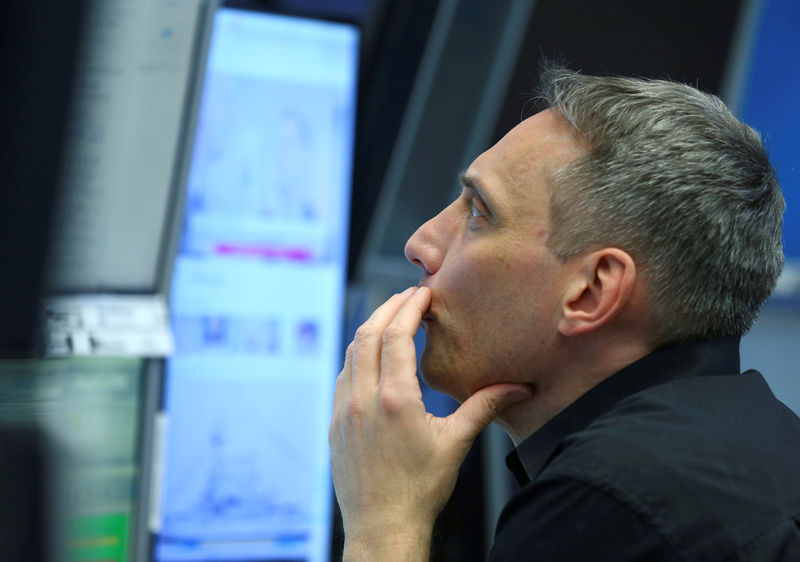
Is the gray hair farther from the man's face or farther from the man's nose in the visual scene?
the man's nose

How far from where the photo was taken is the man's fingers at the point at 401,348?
1030 millimetres

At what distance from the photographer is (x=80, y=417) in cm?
143

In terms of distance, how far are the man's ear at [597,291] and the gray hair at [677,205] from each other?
15 mm

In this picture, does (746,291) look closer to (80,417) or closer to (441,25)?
(80,417)

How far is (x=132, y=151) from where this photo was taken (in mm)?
1504

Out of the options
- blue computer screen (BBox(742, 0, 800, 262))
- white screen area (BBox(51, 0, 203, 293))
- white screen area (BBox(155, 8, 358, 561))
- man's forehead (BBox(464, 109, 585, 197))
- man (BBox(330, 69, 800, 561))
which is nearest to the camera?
man (BBox(330, 69, 800, 561))

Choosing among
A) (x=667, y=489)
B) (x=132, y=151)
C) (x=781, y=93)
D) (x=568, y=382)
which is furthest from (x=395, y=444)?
(x=781, y=93)

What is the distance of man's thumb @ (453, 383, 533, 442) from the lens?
1.01m

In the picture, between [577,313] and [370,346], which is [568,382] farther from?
[370,346]

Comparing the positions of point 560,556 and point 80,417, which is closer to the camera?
point 560,556

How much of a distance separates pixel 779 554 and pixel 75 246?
1195 millimetres

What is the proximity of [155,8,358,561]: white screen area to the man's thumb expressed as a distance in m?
0.95

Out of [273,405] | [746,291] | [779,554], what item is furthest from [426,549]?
[273,405]

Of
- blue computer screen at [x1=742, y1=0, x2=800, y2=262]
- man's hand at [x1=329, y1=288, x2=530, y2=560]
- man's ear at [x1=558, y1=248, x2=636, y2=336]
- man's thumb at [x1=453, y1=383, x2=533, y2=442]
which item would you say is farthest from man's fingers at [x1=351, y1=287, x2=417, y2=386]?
blue computer screen at [x1=742, y1=0, x2=800, y2=262]
